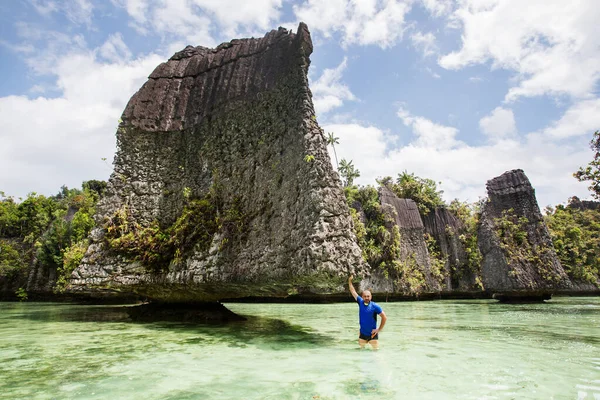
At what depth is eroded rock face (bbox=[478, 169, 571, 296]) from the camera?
728 inches

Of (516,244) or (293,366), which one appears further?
(516,244)

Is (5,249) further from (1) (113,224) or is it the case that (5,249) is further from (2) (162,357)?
(2) (162,357)

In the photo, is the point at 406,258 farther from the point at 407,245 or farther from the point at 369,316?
the point at 369,316

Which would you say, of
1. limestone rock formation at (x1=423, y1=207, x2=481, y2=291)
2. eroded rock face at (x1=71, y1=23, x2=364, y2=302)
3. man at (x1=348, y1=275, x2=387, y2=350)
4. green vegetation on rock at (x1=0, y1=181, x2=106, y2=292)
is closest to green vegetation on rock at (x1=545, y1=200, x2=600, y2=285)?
limestone rock formation at (x1=423, y1=207, x2=481, y2=291)

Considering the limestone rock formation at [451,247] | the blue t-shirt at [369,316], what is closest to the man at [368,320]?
the blue t-shirt at [369,316]

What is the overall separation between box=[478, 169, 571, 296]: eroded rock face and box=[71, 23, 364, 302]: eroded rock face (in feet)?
45.2

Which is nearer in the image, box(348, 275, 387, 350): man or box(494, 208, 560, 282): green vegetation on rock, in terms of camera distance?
box(348, 275, 387, 350): man

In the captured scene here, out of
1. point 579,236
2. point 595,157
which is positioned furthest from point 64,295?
→ point 579,236

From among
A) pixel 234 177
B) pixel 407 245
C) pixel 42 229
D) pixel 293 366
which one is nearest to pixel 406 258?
pixel 407 245

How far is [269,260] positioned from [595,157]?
13.2m

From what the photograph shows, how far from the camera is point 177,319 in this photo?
11.0 metres

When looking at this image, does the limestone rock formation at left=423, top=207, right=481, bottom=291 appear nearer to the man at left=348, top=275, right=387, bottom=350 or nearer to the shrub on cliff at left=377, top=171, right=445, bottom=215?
the shrub on cliff at left=377, top=171, right=445, bottom=215

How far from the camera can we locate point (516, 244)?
19734 millimetres

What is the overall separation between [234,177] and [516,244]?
57.2 ft
